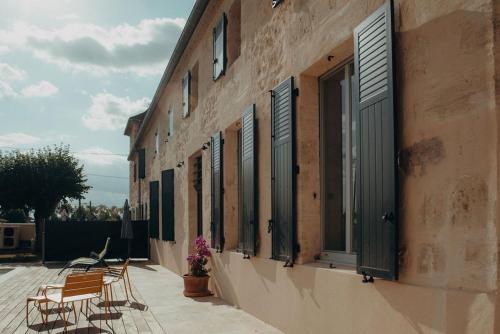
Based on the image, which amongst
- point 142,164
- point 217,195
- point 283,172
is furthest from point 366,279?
point 142,164

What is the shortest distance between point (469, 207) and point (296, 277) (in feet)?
8.18

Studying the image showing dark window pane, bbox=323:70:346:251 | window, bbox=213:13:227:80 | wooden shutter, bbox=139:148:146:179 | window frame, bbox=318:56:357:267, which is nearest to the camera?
window frame, bbox=318:56:357:267

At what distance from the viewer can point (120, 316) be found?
21.2 feet

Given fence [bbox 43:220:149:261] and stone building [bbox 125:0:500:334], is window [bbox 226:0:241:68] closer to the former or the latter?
stone building [bbox 125:0:500:334]


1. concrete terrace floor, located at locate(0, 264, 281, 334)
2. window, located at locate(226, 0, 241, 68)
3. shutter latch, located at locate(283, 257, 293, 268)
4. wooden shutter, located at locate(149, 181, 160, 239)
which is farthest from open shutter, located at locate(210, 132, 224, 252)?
wooden shutter, located at locate(149, 181, 160, 239)

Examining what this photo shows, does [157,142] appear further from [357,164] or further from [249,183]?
[357,164]

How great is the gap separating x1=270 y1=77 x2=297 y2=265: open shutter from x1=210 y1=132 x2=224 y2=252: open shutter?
2.38 meters

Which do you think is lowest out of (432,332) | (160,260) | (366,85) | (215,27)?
(160,260)

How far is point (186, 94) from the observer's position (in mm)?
11117

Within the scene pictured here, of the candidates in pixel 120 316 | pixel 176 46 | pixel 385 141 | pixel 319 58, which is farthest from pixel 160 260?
pixel 385 141

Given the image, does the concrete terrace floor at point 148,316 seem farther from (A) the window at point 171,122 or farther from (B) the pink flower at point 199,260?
(A) the window at point 171,122

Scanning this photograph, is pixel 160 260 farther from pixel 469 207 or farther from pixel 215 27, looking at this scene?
pixel 469 207

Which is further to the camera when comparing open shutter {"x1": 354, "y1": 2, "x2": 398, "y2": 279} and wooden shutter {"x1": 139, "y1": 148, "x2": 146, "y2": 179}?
wooden shutter {"x1": 139, "y1": 148, "x2": 146, "y2": 179}

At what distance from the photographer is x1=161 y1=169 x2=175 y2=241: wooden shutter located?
12.5m
